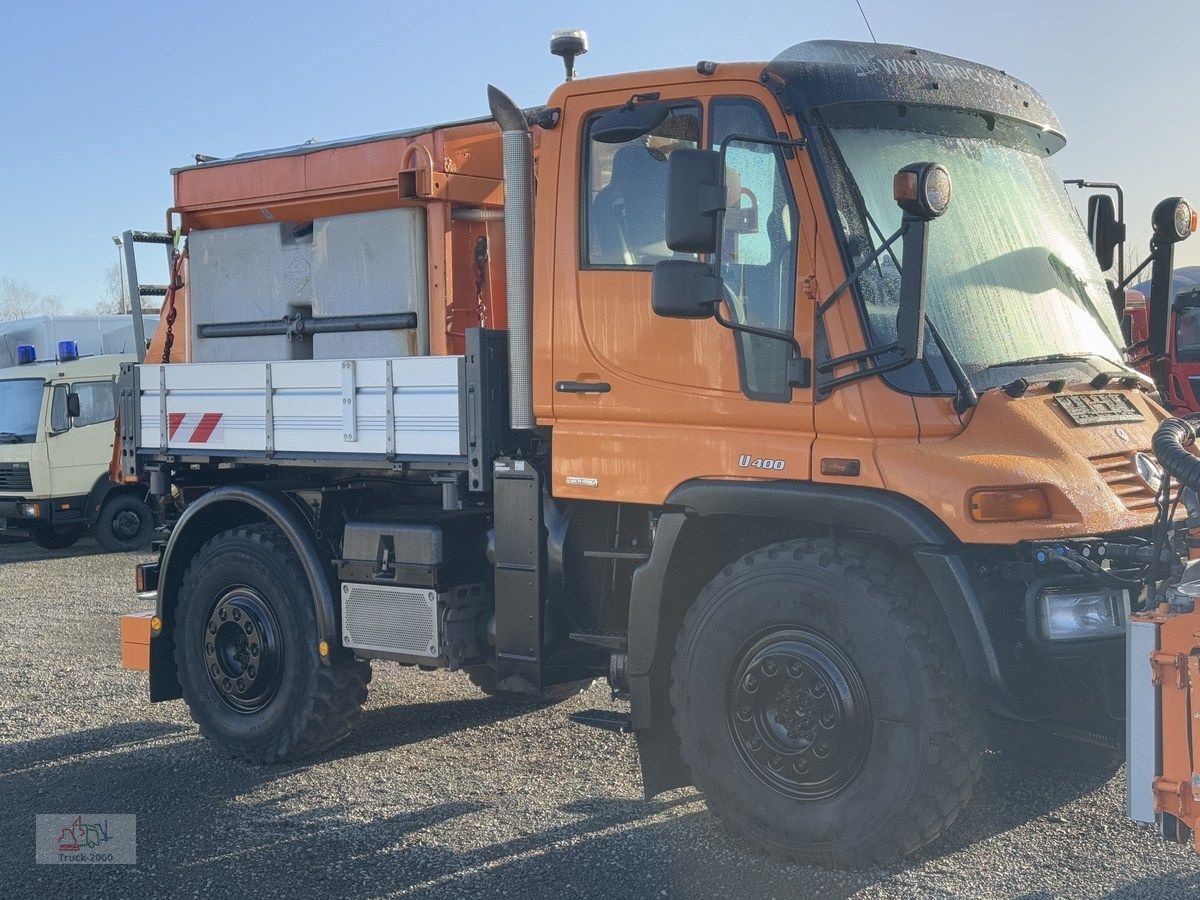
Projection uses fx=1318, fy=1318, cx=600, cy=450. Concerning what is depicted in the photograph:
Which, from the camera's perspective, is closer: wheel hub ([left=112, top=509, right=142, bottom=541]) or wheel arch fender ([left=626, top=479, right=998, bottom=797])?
wheel arch fender ([left=626, top=479, right=998, bottom=797])

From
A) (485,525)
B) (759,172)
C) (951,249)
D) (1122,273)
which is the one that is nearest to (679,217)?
(759,172)

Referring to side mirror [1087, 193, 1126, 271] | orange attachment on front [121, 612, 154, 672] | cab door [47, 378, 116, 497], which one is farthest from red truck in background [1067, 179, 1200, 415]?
cab door [47, 378, 116, 497]

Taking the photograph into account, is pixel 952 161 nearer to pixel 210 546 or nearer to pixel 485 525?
pixel 485 525

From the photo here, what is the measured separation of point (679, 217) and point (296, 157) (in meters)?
2.77

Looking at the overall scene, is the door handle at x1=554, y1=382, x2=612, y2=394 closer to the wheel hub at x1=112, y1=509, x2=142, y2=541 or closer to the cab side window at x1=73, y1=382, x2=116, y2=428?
the cab side window at x1=73, y1=382, x2=116, y2=428

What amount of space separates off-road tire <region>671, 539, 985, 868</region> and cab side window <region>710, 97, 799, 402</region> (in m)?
0.67

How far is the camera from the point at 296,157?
650cm

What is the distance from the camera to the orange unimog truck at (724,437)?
14.4 feet

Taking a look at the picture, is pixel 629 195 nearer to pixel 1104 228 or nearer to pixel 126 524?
pixel 1104 228

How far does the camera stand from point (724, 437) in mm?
4867

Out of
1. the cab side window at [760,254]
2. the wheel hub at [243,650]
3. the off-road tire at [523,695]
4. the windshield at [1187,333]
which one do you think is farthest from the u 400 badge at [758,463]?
the windshield at [1187,333]

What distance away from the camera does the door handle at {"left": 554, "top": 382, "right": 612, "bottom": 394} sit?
5172mm

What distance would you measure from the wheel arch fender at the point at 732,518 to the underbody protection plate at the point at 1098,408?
70 centimetres

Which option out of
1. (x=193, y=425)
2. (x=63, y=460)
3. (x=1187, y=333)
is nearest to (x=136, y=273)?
(x=193, y=425)
